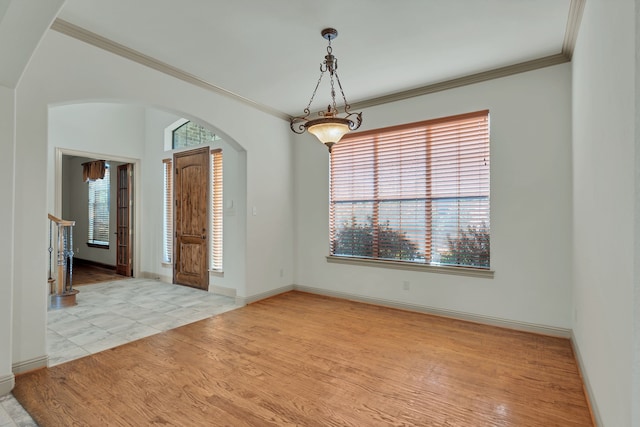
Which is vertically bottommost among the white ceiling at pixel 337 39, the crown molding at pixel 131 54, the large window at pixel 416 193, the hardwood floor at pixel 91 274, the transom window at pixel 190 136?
the hardwood floor at pixel 91 274

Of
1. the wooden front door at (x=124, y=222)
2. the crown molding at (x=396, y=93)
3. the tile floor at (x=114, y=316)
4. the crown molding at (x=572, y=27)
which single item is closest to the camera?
the crown molding at (x=572, y=27)

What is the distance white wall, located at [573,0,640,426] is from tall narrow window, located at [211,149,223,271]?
4751 millimetres

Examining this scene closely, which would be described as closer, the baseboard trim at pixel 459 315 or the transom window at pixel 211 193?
the baseboard trim at pixel 459 315

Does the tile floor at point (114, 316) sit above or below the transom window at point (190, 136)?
below

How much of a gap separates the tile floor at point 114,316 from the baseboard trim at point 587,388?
3.47m

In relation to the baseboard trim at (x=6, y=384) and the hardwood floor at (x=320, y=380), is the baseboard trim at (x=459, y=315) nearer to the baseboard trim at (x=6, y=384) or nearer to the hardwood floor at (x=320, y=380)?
the hardwood floor at (x=320, y=380)

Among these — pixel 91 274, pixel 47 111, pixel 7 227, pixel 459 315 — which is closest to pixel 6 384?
pixel 7 227

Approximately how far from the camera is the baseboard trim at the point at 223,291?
5.11 m

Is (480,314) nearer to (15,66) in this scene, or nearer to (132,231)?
(15,66)

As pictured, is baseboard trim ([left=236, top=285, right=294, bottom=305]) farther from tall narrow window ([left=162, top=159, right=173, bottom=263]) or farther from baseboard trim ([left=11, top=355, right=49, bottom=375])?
tall narrow window ([left=162, top=159, right=173, bottom=263])

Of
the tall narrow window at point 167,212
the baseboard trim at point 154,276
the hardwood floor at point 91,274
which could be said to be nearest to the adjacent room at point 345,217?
the baseboard trim at point 154,276

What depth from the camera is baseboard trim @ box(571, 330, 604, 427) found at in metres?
1.92

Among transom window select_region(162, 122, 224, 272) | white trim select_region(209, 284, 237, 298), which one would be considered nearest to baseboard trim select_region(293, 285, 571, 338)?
white trim select_region(209, 284, 237, 298)

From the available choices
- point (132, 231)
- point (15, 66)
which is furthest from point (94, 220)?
point (15, 66)
